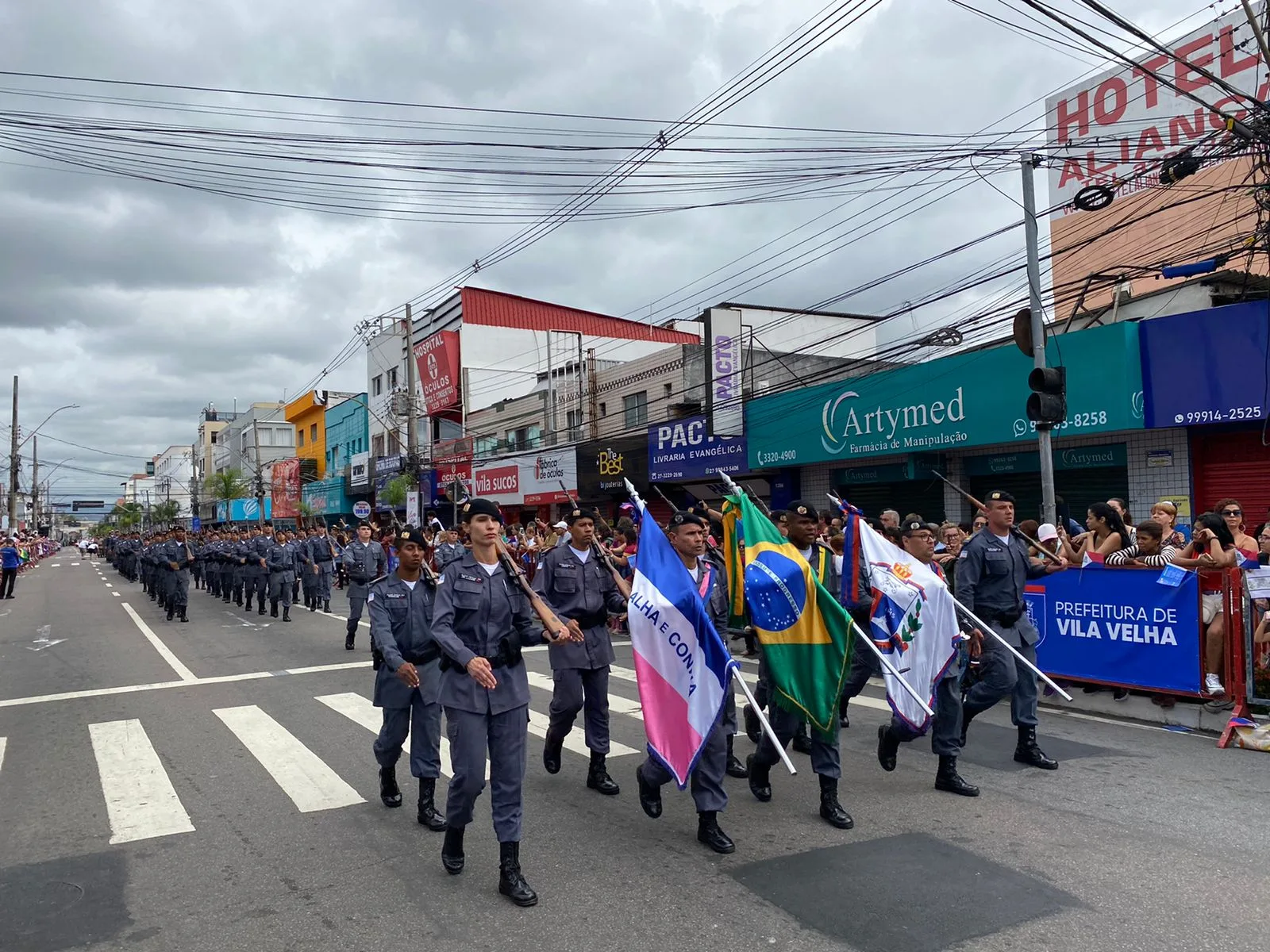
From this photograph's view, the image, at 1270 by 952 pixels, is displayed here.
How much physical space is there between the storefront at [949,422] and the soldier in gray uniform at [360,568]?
410 inches

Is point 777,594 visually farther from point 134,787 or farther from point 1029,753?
point 134,787

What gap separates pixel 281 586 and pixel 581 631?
1457cm

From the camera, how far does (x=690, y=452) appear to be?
85.7 ft

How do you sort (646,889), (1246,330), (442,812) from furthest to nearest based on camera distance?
(1246,330) < (442,812) < (646,889)

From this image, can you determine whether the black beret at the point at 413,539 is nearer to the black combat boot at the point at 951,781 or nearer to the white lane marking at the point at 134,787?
the white lane marking at the point at 134,787

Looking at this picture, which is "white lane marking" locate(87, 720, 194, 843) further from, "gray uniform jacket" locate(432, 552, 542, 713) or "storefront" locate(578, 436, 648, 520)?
"storefront" locate(578, 436, 648, 520)

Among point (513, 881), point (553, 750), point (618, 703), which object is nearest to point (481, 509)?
point (513, 881)

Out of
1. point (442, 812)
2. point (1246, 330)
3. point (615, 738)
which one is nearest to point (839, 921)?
point (442, 812)

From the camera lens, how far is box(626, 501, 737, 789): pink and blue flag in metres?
5.33

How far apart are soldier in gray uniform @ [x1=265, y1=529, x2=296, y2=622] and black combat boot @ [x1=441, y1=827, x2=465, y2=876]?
1533cm

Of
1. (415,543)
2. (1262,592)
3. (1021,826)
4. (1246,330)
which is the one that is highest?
(1246,330)

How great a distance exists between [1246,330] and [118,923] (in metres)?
14.8

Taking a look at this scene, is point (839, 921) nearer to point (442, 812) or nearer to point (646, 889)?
point (646, 889)

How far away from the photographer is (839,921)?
4254 millimetres
